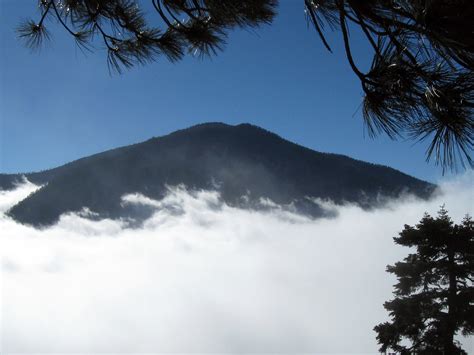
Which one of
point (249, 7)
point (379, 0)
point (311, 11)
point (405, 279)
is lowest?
point (405, 279)

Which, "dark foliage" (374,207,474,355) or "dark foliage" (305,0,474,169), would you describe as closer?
"dark foliage" (305,0,474,169)

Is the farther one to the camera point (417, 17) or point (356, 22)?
point (356, 22)

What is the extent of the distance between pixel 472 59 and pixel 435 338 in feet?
35.3

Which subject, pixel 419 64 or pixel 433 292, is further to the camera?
pixel 433 292

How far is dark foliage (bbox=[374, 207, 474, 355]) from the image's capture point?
400 inches

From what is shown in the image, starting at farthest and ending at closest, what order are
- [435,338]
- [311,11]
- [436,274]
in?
[436,274], [435,338], [311,11]

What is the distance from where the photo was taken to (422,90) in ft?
6.84

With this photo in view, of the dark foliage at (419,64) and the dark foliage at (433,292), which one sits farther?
the dark foliage at (433,292)

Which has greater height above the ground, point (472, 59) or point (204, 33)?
point (204, 33)

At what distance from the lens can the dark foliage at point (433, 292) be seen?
10.2m

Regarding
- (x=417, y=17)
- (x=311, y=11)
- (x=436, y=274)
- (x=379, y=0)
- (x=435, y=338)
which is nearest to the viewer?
(x=417, y=17)

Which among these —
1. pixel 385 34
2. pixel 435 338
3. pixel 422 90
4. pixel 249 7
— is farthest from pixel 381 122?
pixel 435 338

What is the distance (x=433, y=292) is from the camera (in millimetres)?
10797

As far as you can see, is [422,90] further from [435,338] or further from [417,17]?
[435,338]
